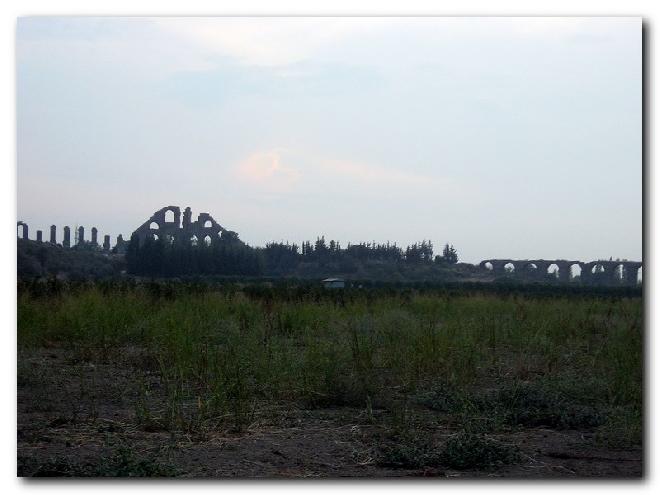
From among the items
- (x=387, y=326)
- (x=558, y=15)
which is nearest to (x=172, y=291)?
(x=387, y=326)

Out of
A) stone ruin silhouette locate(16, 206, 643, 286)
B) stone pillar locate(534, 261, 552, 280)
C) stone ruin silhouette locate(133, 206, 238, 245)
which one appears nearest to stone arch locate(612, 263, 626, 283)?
stone ruin silhouette locate(16, 206, 643, 286)

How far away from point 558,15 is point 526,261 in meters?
3.00

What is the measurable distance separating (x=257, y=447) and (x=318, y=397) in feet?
4.91

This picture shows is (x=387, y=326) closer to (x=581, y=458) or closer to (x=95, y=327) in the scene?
(x=95, y=327)

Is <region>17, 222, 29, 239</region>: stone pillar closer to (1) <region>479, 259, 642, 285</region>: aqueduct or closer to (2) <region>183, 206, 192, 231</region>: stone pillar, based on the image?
(2) <region>183, 206, 192, 231</region>: stone pillar

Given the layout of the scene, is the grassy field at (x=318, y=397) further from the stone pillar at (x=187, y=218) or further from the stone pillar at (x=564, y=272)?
the stone pillar at (x=187, y=218)

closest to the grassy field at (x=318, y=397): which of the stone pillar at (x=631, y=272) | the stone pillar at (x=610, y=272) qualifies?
the stone pillar at (x=631, y=272)

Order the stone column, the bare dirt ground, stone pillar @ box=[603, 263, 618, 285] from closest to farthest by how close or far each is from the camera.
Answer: the bare dirt ground → stone pillar @ box=[603, 263, 618, 285] → the stone column

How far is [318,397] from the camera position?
6.97 meters

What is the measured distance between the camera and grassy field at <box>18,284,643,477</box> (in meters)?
5.26

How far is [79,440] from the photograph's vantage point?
18.5 feet

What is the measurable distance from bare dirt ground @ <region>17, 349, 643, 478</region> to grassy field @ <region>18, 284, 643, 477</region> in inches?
0.6

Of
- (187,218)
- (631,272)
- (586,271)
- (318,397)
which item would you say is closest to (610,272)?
(631,272)

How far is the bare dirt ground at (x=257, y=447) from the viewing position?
5.08 m
